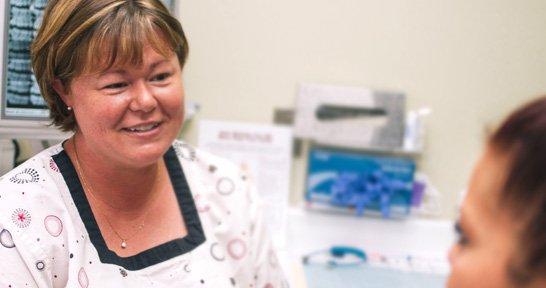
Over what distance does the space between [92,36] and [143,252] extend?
0.42m

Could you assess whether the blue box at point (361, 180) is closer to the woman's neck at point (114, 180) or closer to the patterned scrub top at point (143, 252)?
the patterned scrub top at point (143, 252)

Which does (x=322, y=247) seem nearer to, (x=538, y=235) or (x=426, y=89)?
(x=426, y=89)

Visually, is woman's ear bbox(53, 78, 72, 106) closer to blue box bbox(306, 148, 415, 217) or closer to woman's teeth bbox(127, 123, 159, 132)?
woman's teeth bbox(127, 123, 159, 132)

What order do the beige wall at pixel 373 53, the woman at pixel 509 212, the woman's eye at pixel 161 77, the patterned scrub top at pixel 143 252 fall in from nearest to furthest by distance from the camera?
the woman at pixel 509 212, the patterned scrub top at pixel 143 252, the woman's eye at pixel 161 77, the beige wall at pixel 373 53

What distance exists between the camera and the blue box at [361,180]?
1593 mm

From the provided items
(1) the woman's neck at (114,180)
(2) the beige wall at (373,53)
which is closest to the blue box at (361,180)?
(2) the beige wall at (373,53)

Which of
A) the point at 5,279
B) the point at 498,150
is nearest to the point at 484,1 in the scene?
the point at 498,150

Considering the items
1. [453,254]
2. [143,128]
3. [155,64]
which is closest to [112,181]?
[143,128]

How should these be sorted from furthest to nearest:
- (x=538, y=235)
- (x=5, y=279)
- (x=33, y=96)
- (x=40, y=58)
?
(x=33, y=96)
(x=40, y=58)
(x=5, y=279)
(x=538, y=235)

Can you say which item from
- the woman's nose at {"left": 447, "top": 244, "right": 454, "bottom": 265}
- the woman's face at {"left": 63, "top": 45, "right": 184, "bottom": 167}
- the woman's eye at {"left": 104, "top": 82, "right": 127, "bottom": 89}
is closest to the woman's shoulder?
the woman's face at {"left": 63, "top": 45, "right": 184, "bottom": 167}

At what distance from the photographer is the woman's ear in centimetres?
103

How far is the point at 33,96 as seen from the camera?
116cm

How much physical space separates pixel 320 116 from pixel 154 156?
→ 2.11 feet

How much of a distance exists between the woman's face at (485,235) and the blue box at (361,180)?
39.8 inches
